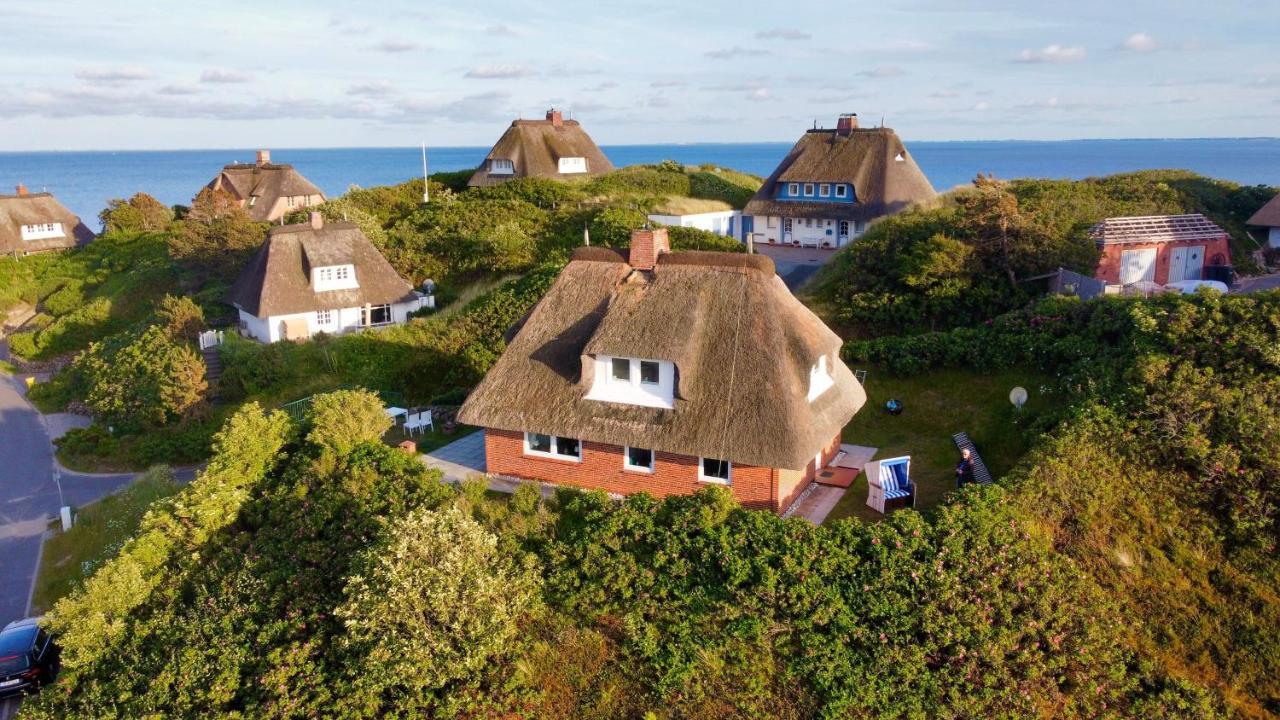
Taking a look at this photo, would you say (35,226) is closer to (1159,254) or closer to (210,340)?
(210,340)

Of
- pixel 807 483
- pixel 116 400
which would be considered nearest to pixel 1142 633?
pixel 807 483

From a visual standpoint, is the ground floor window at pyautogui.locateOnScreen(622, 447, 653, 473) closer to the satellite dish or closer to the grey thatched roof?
the satellite dish

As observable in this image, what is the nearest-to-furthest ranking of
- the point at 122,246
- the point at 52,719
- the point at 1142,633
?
the point at 1142,633 → the point at 52,719 → the point at 122,246

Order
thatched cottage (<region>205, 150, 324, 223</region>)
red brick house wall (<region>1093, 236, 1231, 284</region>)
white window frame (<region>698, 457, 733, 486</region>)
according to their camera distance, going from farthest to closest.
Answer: thatched cottage (<region>205, 150, 324, 223</region>), red brick house wall (<region>1093, 236, 1231, 284</region>), white window frame (<region>698, 457, 733, 486</region>)

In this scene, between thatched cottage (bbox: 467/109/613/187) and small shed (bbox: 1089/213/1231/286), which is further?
thatched cottage (bbox: 467/109/613/187)

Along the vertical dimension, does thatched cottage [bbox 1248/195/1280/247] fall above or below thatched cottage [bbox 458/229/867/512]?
above

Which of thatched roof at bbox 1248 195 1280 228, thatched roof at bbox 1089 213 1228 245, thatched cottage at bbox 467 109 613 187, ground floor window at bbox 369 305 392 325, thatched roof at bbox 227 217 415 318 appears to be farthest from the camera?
thatched cottage at bbox 467 109 613 187

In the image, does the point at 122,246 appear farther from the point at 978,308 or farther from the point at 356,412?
the point at 978,308

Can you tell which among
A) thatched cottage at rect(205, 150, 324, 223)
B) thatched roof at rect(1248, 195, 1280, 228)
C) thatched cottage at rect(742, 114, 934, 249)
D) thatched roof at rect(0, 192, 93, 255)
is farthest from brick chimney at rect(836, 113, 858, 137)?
thatched roof at rect(0, 192, 93, 255)
